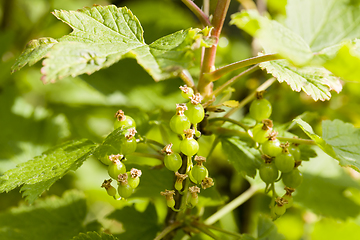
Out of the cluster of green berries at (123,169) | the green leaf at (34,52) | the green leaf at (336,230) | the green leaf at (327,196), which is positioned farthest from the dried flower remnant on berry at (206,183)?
the green leaf at (336,230)

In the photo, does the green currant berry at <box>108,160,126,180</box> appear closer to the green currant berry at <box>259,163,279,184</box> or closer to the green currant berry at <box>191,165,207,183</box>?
the green currant berry at <box>191,165,207,183</box>

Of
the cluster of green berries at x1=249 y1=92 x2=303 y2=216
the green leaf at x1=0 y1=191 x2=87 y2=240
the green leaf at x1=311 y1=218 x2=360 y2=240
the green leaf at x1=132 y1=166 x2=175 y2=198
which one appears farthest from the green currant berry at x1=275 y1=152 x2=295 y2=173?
the green leaf at x1=311 y1=218 x2=360 y2=240

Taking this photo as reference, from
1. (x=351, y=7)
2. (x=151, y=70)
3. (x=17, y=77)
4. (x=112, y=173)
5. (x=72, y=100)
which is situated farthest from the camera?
(x=72, y=100)

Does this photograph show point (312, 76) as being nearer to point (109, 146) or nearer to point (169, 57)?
point (169, 57)

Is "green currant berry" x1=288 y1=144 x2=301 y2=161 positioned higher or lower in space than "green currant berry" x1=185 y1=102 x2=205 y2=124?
lower

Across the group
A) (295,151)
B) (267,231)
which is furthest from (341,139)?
(267,231)

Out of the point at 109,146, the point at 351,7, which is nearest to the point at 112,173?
the point at 109,146

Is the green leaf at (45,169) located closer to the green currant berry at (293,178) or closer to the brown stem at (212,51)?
the brown stem at (212,51)
